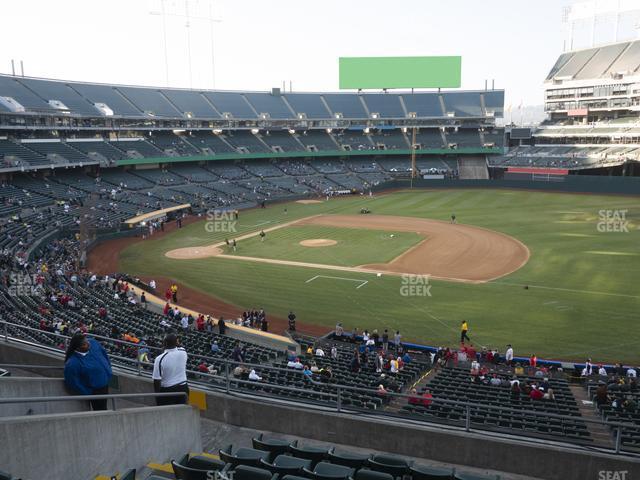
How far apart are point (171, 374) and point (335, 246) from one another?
34.7 m

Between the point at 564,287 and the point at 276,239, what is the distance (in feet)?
80.4

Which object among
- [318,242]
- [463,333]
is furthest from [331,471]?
[318,242]

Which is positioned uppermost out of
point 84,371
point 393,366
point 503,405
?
point 84,371

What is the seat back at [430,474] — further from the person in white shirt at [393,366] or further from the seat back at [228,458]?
the person in white shirt at [393,366]

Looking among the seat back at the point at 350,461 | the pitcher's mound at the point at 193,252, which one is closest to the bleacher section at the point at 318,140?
the pitcher's mound at the point at 193,252

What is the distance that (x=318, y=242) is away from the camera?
4388 cm

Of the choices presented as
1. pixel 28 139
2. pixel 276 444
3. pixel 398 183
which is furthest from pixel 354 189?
pixel 276 444

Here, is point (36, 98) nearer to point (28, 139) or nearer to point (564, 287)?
point (28, 139)

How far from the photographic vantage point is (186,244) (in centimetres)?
4472

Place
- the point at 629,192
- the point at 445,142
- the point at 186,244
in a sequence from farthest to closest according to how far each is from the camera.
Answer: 1. the point at 445,142
2. the point at 629,192
3. the point at 186,244

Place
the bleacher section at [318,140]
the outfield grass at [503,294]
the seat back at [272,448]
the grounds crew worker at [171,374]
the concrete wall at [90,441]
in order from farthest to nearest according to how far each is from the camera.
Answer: the bleacher section at [318,140] < the outfield grass at [503,294] < the grounds crew worker at [171,374] < the seat back at [272,448] < the concrete wall at [90,441]

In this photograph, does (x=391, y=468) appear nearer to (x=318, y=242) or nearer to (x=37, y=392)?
(x=37, y=392)

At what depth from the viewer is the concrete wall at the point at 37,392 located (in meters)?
7.44

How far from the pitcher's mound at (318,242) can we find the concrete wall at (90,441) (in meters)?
35.0
